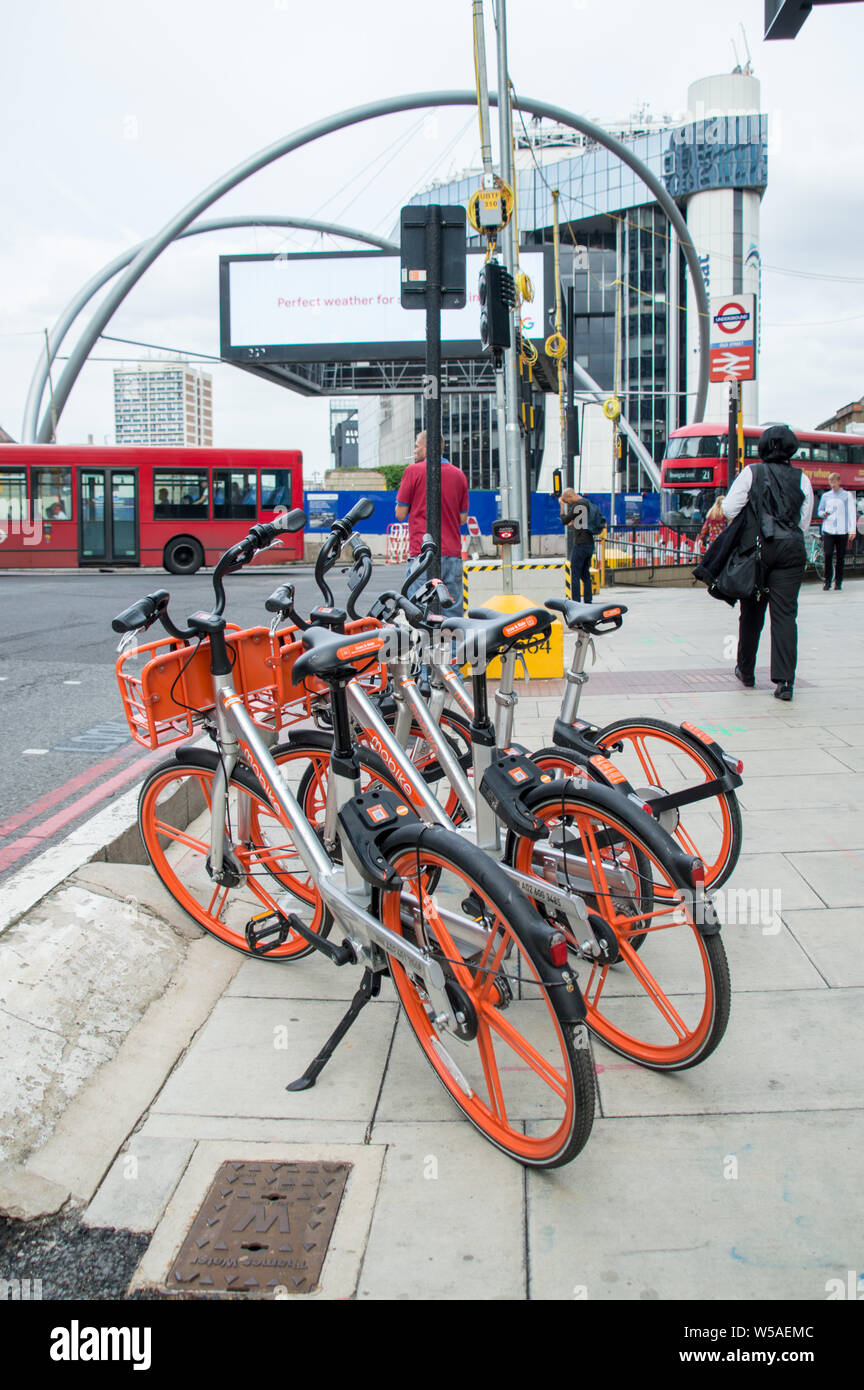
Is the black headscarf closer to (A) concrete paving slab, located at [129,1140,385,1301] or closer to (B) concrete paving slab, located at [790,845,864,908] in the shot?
(B) concrete paving slab, located at [790,845,864,908]

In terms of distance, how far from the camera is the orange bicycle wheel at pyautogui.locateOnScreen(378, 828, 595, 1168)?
231cm

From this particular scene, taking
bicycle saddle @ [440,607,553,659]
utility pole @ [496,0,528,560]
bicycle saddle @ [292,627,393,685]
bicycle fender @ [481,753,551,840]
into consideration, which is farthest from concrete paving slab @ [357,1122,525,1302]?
utility pole @ [496,0,528,560]

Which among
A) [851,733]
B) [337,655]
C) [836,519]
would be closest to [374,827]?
Answer: [337,655]

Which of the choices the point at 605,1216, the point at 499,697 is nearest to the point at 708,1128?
the point at 605,1216

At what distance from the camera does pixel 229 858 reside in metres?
3.63

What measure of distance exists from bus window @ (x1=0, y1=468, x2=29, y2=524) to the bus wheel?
3.22m

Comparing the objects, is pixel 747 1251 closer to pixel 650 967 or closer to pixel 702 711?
pixel 650 967

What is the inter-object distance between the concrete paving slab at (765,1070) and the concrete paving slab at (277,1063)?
2.13 ft

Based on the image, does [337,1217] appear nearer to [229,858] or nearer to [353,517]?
[229,858]

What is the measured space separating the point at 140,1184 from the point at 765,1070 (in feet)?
5.24

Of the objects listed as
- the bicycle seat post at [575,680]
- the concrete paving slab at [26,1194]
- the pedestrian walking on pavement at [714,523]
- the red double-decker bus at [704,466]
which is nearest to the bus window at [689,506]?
the red double-decker bus at [704,466]
